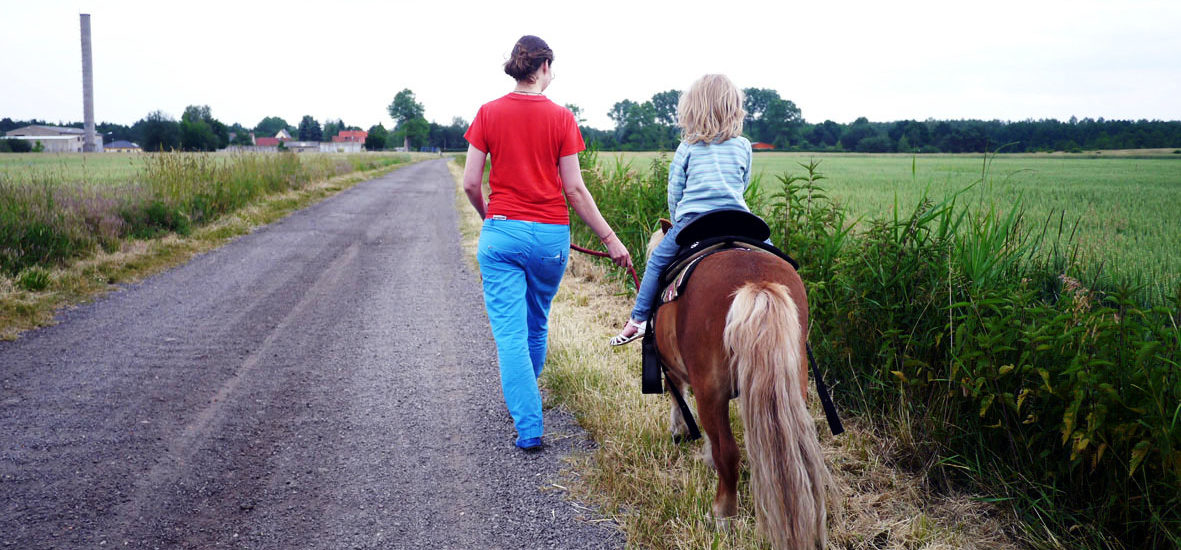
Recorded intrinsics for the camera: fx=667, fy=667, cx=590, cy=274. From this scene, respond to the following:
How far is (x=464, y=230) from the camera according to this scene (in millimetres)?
13945

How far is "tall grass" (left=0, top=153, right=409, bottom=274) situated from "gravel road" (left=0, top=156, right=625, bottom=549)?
1722 mm

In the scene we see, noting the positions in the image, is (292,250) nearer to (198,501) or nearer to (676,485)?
(198,501)

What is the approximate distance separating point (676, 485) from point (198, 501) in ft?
7.66

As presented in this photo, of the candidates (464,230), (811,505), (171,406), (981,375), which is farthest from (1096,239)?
(464,230)

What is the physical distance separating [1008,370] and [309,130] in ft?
520

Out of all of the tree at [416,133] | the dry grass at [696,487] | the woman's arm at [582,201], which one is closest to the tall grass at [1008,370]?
the dry grass at [696,487]

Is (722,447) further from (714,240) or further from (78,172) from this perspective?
(78,172)

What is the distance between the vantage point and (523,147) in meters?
3.63

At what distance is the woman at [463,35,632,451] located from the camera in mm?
3600

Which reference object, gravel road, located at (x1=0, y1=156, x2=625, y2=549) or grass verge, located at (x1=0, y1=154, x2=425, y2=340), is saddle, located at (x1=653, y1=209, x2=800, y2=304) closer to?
gravel road, located at (x1=0, y1=156, x2=625, y2=549)

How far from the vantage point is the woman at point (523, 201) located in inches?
142

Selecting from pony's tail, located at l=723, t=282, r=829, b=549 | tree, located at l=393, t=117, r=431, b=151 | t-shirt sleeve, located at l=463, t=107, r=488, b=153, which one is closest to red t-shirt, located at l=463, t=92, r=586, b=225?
t-shirt sleeve, located at l=463, t=107, r=488, b=153

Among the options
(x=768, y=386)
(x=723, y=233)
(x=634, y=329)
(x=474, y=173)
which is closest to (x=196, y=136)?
(x=474, y=173)

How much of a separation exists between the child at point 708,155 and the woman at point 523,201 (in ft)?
1.97
